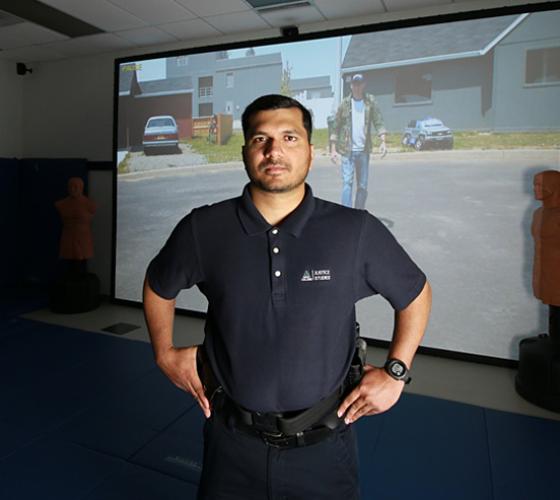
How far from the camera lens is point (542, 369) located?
2.70 metres

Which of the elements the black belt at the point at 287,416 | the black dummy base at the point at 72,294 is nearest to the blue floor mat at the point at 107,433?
the black belt at the point at 287,416

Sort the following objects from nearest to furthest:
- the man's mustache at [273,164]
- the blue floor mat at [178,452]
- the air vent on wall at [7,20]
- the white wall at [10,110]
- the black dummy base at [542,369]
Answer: the man's mustache at [273,164], the blue floor mat at [178,452], the black dummy base at [542,369], the air vent on wall at [7,20], the white wall at [10,110]

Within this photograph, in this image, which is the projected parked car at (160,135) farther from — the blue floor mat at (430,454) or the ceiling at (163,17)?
the blue floor mat at (430,454)

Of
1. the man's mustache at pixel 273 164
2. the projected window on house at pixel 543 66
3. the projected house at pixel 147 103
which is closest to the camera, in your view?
the man's mustache at pixel 273 164

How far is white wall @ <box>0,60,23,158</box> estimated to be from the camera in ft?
17.8

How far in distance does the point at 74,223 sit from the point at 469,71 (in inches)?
157

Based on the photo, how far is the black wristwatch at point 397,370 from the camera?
1128mm

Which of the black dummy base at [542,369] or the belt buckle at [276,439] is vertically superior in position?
the belt buckle at [276,439]

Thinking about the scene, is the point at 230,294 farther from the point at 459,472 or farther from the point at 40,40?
the point at 40,40

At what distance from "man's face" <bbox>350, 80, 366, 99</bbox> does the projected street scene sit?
18 mm

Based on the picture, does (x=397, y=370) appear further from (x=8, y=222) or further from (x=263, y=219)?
(x=8, y=222)

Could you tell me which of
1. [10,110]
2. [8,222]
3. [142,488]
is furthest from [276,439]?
[10,110]

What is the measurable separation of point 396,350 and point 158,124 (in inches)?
163

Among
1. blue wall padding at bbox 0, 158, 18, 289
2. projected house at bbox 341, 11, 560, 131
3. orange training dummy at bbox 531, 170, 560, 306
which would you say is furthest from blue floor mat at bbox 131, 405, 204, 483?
blue wall padding at bbox 0, 158, 18, 289
